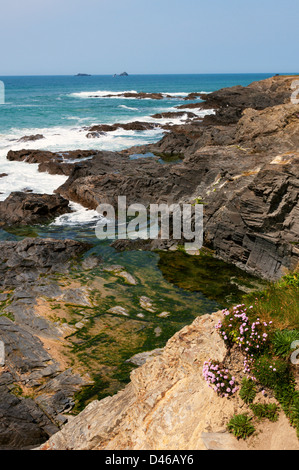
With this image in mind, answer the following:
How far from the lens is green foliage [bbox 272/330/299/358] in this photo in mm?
5594

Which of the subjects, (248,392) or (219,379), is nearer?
(248,392)

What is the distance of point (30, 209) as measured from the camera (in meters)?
21.4

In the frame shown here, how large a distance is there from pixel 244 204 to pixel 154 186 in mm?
9668

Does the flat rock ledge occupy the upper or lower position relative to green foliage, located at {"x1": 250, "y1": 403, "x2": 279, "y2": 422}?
lower

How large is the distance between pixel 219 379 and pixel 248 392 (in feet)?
1.41

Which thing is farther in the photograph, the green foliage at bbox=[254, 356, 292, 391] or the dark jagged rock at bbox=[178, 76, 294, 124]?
the dark jagged rock at bbox=[178, 76, 294, 124]

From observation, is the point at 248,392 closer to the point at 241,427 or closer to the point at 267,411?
the point at 267,411

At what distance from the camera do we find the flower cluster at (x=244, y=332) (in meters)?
5.75

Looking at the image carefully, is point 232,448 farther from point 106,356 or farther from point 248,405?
point 106,356

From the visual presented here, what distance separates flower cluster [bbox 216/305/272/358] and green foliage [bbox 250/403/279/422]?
71 centimetres

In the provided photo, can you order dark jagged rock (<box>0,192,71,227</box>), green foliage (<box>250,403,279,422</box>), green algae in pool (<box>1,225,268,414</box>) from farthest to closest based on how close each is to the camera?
dark jagged rock (<box>0,192,71,227</box>) < green algae in pool (<box>1,225,268,414</box>) < green foliage (<box>250,403,279,422</box>)

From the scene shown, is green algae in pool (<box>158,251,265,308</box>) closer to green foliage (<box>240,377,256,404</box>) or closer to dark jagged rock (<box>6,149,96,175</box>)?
green foliage (<box>240,377,256,404</box>)

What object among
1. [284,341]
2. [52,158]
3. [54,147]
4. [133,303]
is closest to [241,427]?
[284,341]

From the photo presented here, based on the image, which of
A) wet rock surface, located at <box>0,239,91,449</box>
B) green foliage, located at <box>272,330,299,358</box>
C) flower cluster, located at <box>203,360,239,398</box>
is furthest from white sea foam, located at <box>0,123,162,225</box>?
green foliage, located at <box>272,330,299,358</box>
